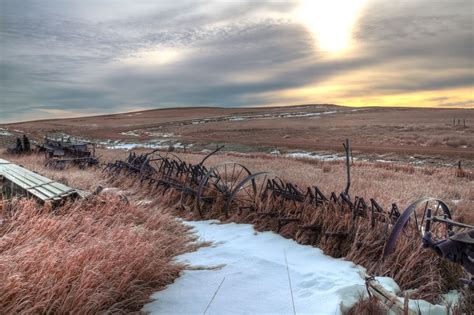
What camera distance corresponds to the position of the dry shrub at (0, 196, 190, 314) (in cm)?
303

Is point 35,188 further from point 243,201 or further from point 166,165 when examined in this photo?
point 166,165

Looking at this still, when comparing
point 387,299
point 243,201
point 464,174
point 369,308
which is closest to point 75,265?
point 369,308

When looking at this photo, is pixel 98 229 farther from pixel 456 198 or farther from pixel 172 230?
pixel 456 198

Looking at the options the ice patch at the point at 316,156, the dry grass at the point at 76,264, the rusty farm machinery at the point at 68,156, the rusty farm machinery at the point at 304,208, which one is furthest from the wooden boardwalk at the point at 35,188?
the ice patch at the point at 316,156

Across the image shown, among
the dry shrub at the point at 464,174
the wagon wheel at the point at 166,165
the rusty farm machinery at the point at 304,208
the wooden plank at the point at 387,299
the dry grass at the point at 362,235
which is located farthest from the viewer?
the dry shrub at the point at 464,174

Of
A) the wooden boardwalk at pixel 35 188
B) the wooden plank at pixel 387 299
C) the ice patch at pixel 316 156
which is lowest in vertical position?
the ice patch at pixel 316 156

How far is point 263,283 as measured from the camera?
411 cm

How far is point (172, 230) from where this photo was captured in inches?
238

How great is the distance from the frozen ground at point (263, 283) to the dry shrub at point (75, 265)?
0.24 meters

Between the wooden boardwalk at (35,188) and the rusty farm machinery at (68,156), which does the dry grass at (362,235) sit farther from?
the rusty farm machinery at (68,156)

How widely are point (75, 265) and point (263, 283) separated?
1820 millimetres

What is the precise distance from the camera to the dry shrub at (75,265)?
9.93ft

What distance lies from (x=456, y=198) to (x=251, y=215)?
6540 millimetres

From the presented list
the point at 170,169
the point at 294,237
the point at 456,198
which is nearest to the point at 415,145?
the point at 456,198
